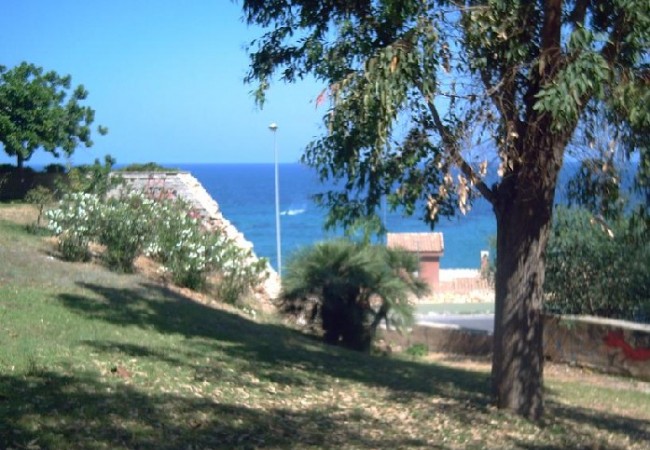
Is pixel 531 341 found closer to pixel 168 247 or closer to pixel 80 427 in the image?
pixel 80 427

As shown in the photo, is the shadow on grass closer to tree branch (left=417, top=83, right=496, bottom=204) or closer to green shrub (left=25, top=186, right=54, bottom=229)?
tree branch (left=417, top=83, right=496, bottom=204)

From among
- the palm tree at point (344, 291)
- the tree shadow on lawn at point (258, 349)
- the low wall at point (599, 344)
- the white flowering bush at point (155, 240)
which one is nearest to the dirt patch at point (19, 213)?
the white flowering bush at point (155, 240)

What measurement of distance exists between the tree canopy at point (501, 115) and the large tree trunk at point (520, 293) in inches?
0.5

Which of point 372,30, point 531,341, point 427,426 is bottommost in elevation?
point 427,426

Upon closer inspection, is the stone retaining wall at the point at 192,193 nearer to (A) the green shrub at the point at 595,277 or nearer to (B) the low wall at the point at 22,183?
(B) the low wall at the point at 22,183

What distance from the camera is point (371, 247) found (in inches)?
791

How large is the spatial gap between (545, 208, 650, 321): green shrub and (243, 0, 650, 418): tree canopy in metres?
8.92

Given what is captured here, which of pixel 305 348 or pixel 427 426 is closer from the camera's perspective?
pixel 427 426

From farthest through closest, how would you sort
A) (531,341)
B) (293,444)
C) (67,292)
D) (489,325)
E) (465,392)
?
(489,325), (67,292), (465,392), (531,341), (293,444)

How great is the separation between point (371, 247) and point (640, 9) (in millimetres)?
11046

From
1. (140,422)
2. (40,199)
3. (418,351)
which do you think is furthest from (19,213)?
(140,422)

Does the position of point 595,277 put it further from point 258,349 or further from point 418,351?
point 258,349

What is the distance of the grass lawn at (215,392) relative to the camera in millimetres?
7812

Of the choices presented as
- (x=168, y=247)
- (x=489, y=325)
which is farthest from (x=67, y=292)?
(x=489, y=325)
